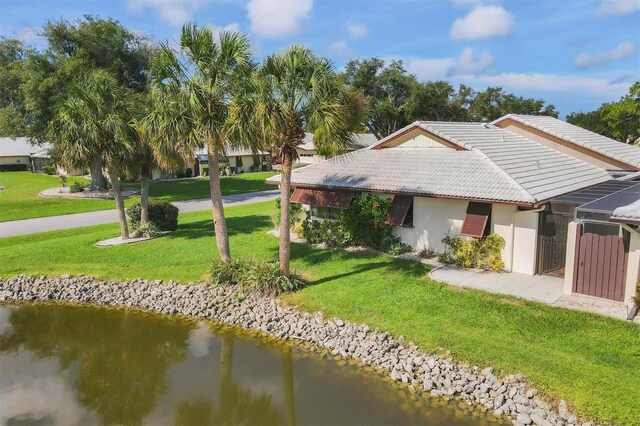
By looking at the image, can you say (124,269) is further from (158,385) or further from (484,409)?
(484,409)

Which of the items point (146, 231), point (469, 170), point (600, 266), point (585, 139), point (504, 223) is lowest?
point (146, 231)

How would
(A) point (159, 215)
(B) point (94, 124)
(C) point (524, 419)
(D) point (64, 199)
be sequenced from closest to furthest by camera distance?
(C) point (524, 419) → (B) point (94, 124) → (A) point (159, 215) → (D) point (64, 199)

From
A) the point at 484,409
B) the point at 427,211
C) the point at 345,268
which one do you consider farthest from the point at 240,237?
the point at 484,409

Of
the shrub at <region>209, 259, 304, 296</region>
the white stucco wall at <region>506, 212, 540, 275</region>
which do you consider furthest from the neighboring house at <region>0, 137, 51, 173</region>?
the white stucco wall at <region>506, 212, 540, 275</region>

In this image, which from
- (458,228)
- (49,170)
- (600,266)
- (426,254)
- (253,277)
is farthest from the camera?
(49,170)

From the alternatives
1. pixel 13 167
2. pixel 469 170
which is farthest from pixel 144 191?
pixel 13 167

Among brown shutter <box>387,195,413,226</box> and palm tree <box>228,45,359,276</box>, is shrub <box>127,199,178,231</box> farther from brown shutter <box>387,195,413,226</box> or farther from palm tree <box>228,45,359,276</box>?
brown shutter <box>387,195,413,226</box>

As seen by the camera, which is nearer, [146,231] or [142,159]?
[142,159]

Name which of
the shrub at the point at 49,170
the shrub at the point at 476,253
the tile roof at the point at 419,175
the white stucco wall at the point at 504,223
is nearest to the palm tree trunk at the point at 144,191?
the tile roof at the point at 419,175

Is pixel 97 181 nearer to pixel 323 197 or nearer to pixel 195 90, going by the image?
pixel 323 197
